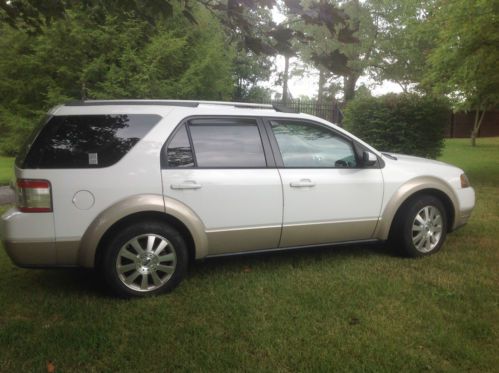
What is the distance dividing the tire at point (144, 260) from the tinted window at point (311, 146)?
136 centimetres

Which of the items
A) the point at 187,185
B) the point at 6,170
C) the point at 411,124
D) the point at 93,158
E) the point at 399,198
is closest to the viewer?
the point at 93,158

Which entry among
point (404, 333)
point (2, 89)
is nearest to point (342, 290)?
→ point (404, 333)

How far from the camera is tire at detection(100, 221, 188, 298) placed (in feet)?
12.8

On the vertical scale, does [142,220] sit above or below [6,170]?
above

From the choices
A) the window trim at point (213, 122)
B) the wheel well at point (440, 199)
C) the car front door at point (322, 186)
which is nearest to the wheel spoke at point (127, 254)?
the window trim at point (213, 122)

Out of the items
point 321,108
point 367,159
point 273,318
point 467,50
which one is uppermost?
point 467,50

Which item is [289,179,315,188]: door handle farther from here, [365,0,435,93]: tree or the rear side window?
[365,0,435,93]: tree

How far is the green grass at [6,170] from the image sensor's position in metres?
10.7

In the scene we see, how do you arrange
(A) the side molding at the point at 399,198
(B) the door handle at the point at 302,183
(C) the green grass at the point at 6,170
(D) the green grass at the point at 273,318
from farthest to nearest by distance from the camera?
(C) the green grass at the point at 6,170 < (A) the side molding at the point at 399,198 < (B) the door handle at the point at 302,183 < (D) the green grass at the point at 273,318

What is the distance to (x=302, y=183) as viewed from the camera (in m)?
4.53

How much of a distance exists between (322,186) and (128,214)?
1.90m

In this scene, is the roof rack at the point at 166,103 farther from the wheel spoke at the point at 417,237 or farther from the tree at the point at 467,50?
the tree at the point at 467,50

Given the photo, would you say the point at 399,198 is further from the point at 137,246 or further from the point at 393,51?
the point at 393,51

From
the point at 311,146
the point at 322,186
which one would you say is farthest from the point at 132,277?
the point at 311,146
